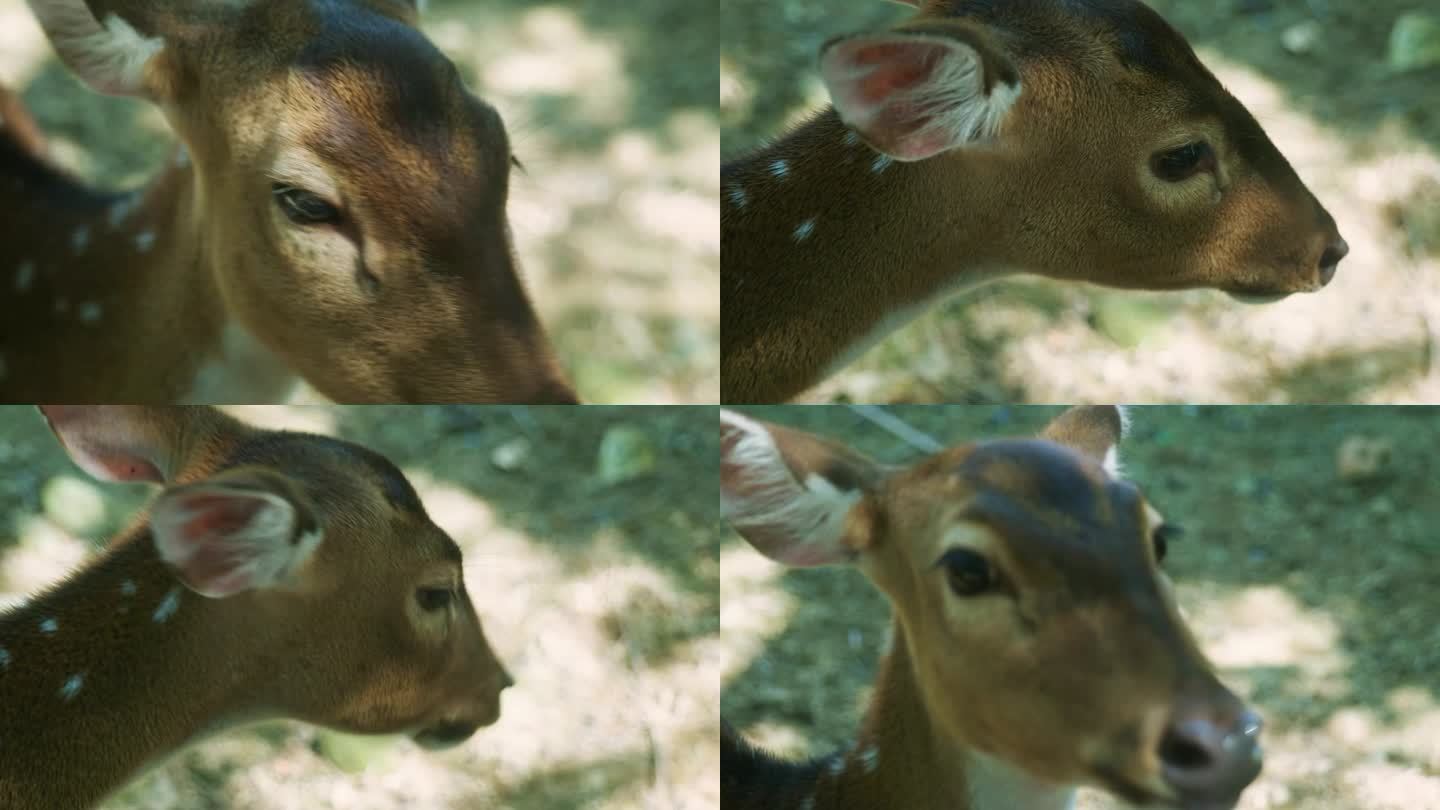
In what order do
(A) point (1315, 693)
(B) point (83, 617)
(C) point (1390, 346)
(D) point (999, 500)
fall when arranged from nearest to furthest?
(D) point (999, 500) → (B) point (83, 617) → (C) point (1390, 346) → (A) point (1315, 693)

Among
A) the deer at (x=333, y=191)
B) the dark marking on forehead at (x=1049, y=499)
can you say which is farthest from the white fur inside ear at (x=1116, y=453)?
the deer at (x=333, y=191)

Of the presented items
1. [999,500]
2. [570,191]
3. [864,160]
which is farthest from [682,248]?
[999,500]

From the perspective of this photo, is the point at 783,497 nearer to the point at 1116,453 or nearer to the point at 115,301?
the point at 1116,453

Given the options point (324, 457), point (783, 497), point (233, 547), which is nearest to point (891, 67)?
point (783, 497)

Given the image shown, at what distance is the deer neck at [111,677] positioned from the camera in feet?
8.20

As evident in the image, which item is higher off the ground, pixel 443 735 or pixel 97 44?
pixel 97 44

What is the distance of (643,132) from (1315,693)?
163cm

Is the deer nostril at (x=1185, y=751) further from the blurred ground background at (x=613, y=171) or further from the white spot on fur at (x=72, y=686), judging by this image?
the white spot on fur at (x=72, y=686)

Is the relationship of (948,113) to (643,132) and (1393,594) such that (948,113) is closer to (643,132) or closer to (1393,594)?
(643,132)

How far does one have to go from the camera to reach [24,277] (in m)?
2.75

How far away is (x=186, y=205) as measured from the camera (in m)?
2.54

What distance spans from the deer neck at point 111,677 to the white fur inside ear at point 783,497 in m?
0.78

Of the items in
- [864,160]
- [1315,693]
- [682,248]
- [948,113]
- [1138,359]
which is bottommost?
[1315,693]

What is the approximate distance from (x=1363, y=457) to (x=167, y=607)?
2.25 metres
